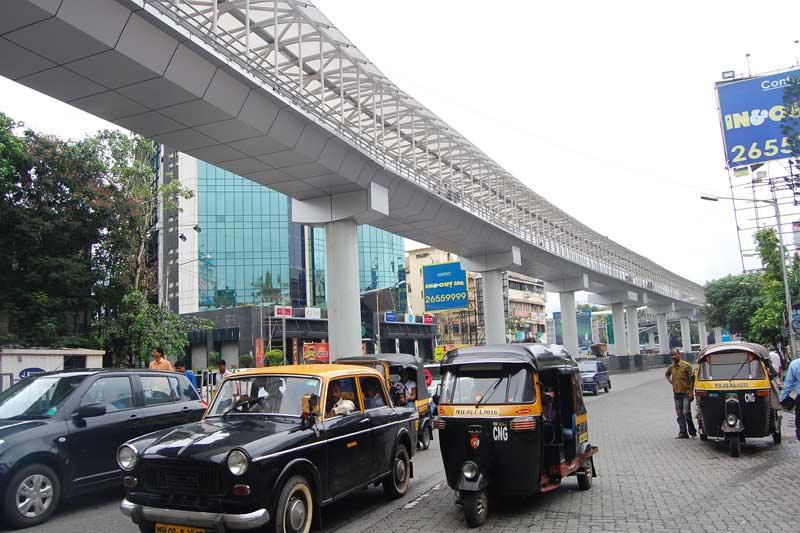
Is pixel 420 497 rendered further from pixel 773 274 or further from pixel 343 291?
pixel 773 274

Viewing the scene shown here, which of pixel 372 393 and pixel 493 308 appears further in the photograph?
pixel 493 308

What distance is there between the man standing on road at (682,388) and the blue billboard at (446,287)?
33.8 metres

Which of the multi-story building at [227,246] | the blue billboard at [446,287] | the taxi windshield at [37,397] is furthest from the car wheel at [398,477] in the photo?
the multi-story building at [227,246]

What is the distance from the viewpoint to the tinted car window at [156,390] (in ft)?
31.2

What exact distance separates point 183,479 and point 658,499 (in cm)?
592

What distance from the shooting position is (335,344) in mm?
20375

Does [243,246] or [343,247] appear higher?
[243,246]

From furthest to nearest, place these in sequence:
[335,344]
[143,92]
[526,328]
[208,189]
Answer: [526,328]
[208,189]
[335,344]
[143,92]

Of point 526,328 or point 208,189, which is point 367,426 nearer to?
point 208,189

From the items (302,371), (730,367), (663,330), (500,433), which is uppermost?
(663,330)

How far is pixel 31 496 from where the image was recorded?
7.39 m

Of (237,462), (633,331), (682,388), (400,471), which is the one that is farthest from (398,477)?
(633,331)

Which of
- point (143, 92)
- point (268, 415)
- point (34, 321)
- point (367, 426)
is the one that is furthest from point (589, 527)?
point (34, 321)

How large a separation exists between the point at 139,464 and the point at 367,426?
2.80 meters
